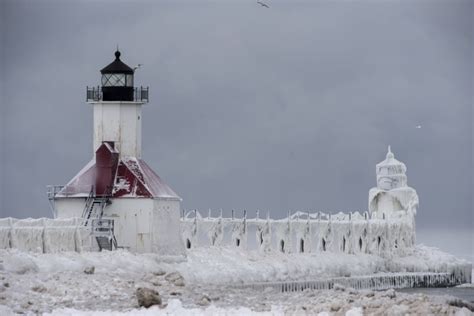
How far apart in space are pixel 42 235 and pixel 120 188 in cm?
692

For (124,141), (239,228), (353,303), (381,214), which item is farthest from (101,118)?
(381,214)

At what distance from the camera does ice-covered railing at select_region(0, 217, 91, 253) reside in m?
70.0

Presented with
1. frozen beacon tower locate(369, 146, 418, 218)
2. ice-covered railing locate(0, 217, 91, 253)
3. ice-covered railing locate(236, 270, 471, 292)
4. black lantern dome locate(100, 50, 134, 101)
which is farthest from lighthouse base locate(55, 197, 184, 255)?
frozen beacon tower locate(369, 146, 418, 218)

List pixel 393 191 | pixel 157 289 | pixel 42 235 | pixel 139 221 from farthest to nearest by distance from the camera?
pixel 393 191, pixel 139 221, pixel 42 235, pixel 157 289

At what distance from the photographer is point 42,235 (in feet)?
234

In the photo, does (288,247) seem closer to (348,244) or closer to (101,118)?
(348,244)

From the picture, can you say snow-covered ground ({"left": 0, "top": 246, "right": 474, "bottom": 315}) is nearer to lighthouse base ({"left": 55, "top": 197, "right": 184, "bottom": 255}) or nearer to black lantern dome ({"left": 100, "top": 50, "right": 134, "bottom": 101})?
lighthouse base ({"left": 55, "top": 197, "right": 184, "bottom": 255})

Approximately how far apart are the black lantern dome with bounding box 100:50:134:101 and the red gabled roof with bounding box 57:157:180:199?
2.56m

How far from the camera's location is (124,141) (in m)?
78.8

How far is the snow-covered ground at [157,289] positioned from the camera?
184 ft

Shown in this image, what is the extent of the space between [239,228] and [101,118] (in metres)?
17.3

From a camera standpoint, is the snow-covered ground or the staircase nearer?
the snow-covered ground

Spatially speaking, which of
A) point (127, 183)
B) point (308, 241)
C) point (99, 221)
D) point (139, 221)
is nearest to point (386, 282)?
point (308, 241)

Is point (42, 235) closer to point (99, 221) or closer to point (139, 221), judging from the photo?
point (99, 221)
